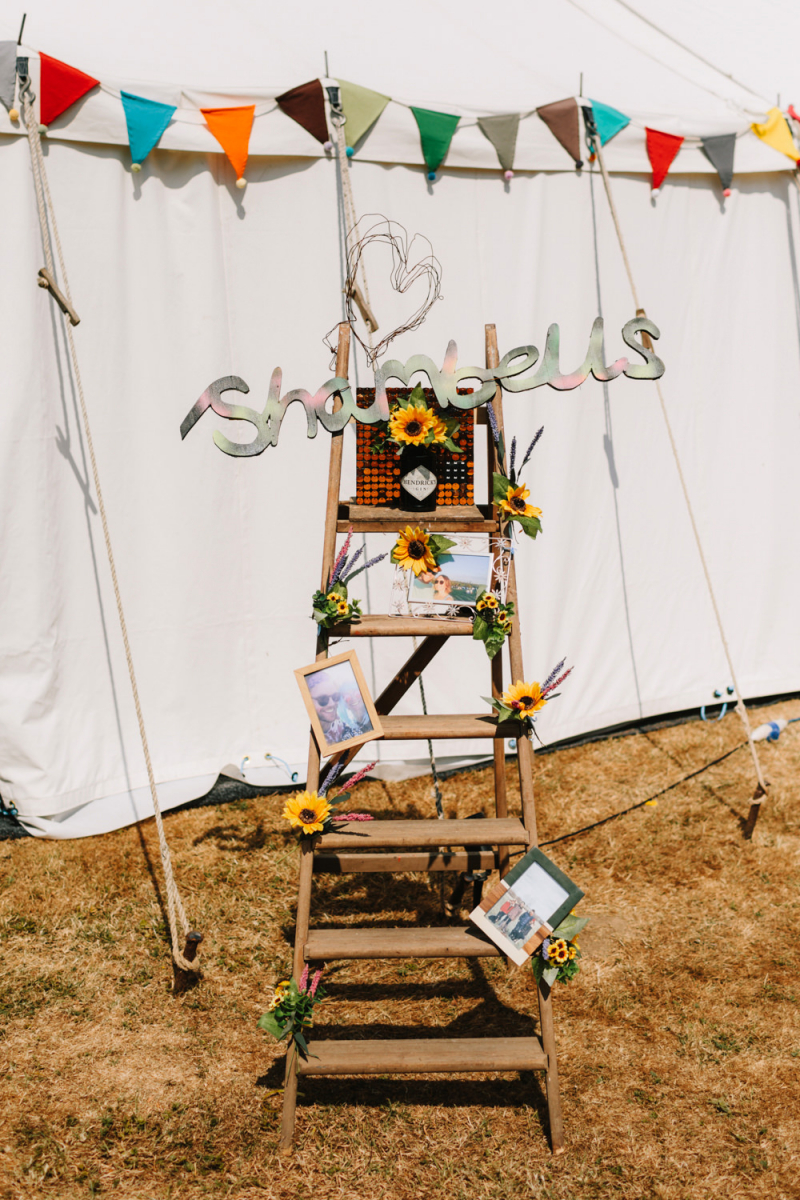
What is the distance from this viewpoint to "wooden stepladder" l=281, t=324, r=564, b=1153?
6.71ft

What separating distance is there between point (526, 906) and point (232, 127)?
8.47 ft

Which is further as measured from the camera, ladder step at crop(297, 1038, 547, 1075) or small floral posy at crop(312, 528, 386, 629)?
small floral posy at crop(312, 528, 386, 629)

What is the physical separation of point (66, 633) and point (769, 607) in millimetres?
2933

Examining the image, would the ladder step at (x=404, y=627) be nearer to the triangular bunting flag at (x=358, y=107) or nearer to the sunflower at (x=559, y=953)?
the sunflower at (x=559, y=953)

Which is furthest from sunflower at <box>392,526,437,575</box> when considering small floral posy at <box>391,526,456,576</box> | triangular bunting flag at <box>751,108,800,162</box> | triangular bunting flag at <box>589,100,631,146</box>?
triangular bunting flag at <box>751,108,800,162</box>

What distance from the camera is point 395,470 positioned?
7.64 feet

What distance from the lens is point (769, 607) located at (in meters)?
4.08

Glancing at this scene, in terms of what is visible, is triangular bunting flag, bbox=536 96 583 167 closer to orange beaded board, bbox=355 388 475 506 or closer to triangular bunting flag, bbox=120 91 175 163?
triangular bunting flag, bbox=120 91 175 163

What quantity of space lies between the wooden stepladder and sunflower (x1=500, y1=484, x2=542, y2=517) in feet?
0.18

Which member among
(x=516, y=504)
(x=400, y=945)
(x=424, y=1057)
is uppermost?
(x=516, y=504)

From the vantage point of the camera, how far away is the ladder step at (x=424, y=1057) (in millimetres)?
2027

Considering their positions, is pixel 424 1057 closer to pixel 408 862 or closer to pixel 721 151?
pixel 408 862

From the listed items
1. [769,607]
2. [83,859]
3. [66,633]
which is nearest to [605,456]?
[769,607]

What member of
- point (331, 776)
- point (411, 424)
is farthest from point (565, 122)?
point (331, 776)
